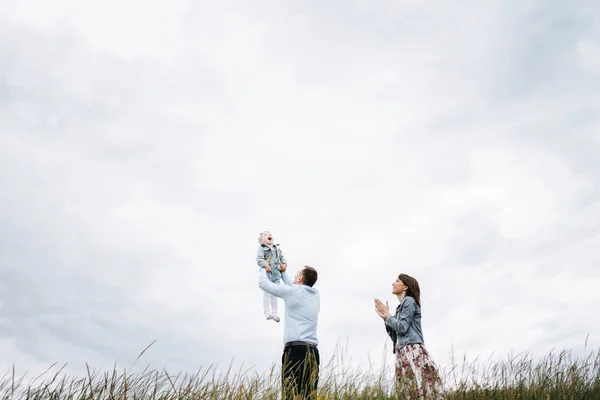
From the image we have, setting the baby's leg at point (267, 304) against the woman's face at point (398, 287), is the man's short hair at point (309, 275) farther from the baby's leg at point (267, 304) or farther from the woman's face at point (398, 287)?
the baby's leg at point (267, 304)

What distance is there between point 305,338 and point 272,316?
4725mm

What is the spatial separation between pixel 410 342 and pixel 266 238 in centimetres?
511

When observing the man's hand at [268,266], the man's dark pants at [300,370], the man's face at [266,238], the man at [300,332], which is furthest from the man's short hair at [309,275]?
the man's face at [266,238]

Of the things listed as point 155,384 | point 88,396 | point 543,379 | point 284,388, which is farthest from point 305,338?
point 543,379

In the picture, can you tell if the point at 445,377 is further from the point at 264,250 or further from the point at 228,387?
the point at 264,250

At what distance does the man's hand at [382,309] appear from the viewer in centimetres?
730

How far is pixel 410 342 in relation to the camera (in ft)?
23.5

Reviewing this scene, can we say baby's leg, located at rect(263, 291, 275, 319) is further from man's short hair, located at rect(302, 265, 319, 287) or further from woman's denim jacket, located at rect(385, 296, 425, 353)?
woman's denim jacket, located at rect(385, 296, 425, 353)

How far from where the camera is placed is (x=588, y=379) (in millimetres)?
8703

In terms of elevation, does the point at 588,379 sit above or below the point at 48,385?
above

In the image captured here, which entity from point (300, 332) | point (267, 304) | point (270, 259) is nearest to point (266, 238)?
point (270, 259)

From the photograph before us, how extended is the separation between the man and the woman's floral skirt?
1.01 m

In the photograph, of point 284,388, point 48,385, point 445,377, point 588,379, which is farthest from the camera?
point 588,379

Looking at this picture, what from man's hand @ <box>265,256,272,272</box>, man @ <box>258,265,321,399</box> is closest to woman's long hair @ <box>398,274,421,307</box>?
man @ <box>258,265,321,399</box>
